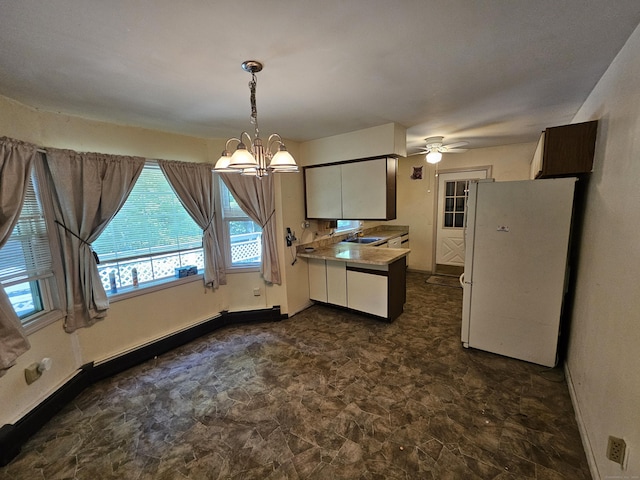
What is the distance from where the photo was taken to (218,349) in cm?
296

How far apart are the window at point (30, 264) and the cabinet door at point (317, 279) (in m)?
2.72

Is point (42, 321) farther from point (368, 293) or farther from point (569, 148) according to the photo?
point (569, 148)

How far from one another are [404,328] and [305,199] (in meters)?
2.18

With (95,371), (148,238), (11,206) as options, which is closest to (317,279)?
(148,238)

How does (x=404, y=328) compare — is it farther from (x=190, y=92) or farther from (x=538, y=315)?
(x=190, y=92)

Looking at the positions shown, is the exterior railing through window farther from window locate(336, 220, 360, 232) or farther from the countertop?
window locate(336, 220, 360, 232)

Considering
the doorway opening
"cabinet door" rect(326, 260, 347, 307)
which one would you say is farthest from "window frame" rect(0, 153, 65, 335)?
the doorway opening

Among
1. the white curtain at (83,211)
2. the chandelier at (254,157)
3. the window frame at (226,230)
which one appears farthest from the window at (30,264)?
the chandelier at (254,157)

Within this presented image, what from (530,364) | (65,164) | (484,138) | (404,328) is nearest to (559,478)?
(530,364)

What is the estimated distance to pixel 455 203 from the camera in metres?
5.00

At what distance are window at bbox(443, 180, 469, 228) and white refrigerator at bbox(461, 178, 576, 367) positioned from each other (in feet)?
8.56

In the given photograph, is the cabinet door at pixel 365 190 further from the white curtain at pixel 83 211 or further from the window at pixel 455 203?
the window at pixel 455 203

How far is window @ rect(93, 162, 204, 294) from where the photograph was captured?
263cm

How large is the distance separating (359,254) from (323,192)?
0.99m
